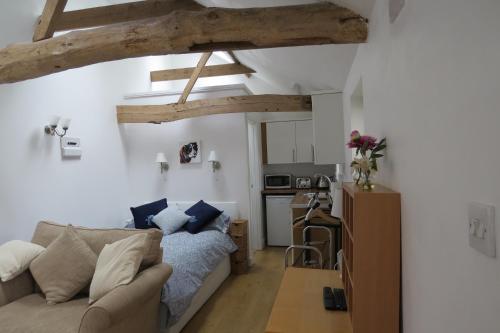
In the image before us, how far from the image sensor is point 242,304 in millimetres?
3242

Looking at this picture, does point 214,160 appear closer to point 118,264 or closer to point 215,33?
point 118,264

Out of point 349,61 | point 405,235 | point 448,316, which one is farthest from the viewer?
point 349,61

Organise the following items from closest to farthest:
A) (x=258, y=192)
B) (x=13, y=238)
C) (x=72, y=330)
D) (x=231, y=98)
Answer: (x=72, y=330), (x=13, y=238), (x=231, y=98), (x=258, y=192)

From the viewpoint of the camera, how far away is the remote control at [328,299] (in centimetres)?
163

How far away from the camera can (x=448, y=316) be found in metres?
0.83

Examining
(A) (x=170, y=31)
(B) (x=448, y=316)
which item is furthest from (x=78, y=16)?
(B) (x=448, y=316)

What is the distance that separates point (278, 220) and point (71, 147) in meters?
3.31

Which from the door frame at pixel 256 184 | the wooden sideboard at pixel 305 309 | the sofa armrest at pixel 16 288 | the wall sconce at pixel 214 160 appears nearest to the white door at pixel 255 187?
the door frame at pixel 256 184

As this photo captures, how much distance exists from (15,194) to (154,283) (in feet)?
6.28

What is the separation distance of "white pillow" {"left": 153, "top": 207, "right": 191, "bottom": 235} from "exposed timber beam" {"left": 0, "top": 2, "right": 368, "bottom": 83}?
2258mm

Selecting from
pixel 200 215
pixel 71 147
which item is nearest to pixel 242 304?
pixel 200 215

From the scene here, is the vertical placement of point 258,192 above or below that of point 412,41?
below

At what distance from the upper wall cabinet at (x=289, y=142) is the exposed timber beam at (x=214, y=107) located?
117 cm

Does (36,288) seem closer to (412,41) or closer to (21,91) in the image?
(21,91)
